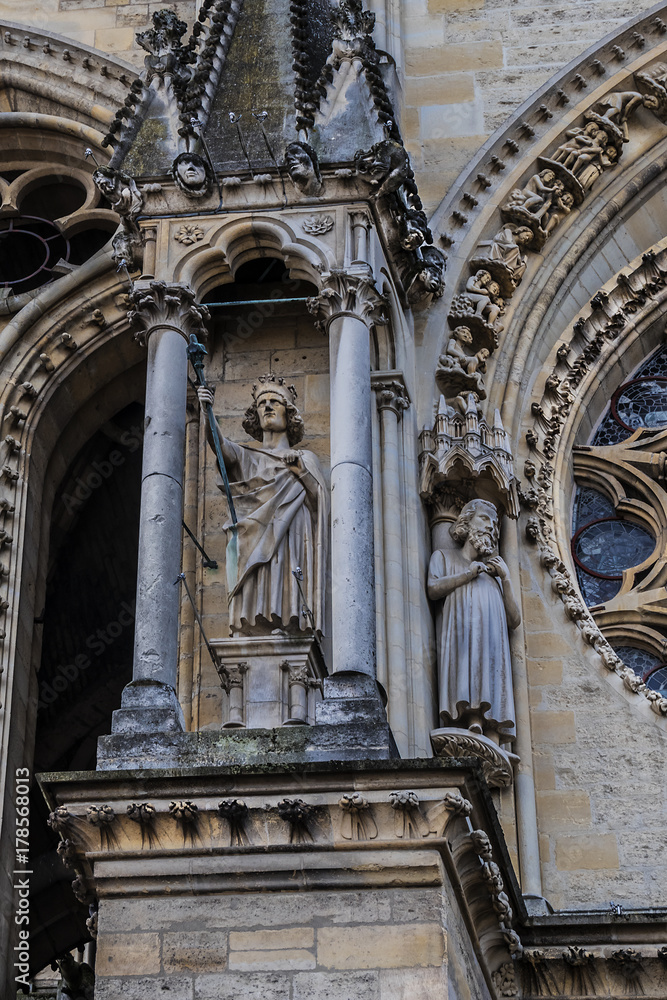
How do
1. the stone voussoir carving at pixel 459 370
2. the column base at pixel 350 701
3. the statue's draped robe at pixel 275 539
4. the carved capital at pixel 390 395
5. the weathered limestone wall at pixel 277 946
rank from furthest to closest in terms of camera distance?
the stone voussoir carving at pixel 459 370
the carved capital at pixel 390 395
the statue's draped robe at pixel 275 539
the column base at pixel 350 701
the weathered limestone wall at pixel 277 946

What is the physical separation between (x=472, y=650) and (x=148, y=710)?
245 cm

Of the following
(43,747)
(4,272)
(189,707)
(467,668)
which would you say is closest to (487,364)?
(467,668)

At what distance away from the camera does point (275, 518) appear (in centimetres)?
1177

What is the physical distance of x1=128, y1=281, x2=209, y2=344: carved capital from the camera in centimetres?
1202

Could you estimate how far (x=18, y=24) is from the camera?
16.0 m

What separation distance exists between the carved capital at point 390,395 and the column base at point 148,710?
2.95 metres

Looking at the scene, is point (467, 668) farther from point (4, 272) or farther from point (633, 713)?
point (4, 272)

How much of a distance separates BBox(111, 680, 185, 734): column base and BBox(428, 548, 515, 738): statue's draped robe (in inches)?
80.4

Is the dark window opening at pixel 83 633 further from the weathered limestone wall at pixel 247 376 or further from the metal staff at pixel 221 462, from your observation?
the metal staff at pixel 221 462

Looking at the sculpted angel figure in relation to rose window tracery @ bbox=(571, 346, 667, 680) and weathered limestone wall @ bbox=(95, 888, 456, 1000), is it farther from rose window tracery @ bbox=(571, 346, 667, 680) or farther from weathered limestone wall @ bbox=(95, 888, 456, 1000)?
weathered limestone wall @ bbox=(95, 888, 456, 1000)

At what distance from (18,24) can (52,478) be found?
388 centimetres

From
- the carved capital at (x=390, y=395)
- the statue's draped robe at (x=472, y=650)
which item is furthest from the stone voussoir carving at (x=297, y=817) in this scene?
the carved capital at (x=390, y=395)

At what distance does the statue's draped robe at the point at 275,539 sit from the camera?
11.4 meters

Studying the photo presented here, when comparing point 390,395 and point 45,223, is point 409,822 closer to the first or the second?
point 390,395
